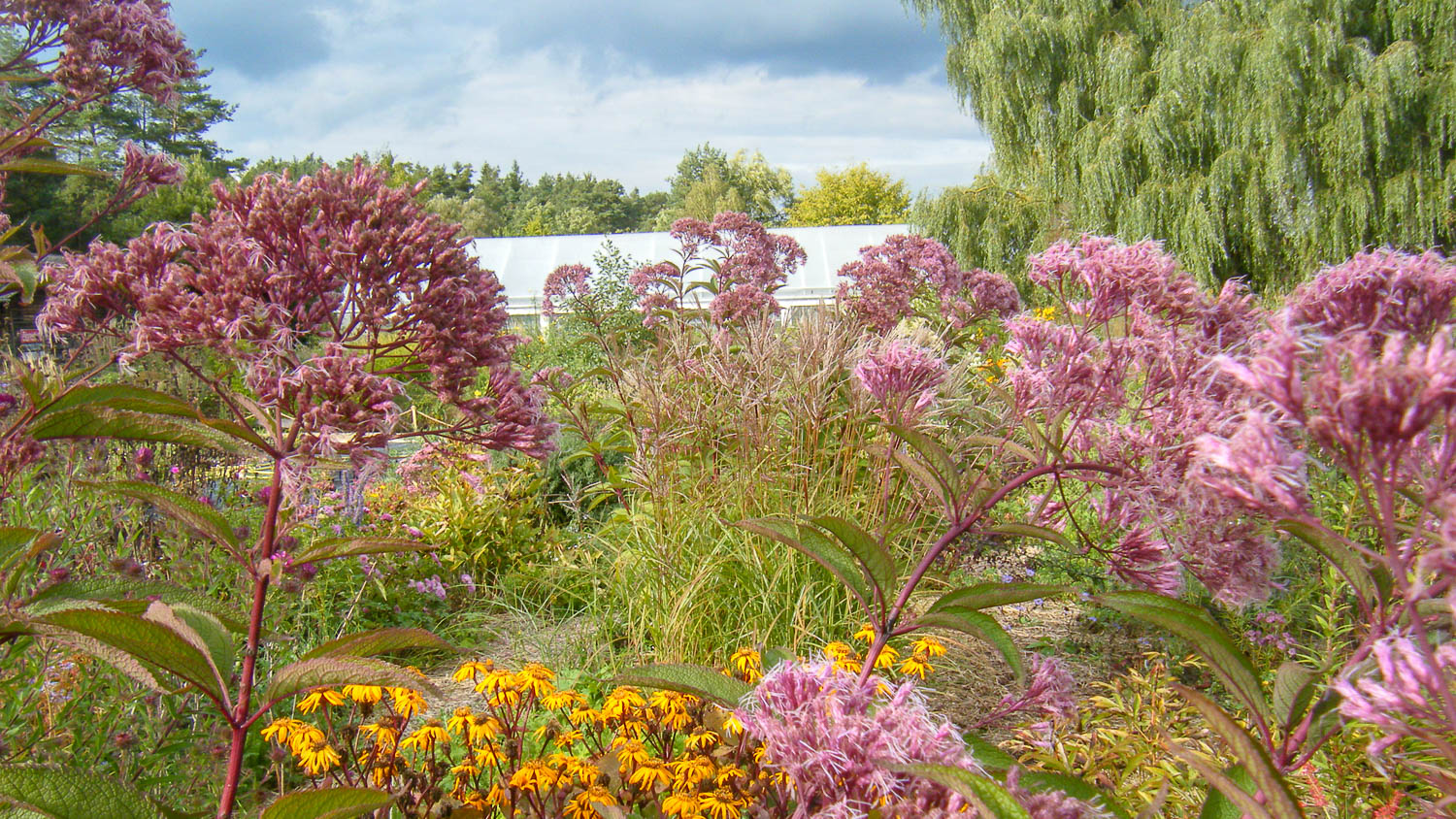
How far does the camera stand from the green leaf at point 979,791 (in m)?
0.66

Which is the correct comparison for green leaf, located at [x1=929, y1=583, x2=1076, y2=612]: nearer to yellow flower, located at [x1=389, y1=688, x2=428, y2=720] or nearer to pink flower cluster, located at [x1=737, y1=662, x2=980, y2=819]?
pink flower cluster, located at [x1=737, y1=662, x2=980, y2=819]

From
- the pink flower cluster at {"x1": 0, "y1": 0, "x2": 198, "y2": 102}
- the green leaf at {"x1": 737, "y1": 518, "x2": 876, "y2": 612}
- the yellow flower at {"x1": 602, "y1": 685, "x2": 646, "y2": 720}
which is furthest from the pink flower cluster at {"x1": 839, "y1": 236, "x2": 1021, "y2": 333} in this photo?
the green leaf at {"x1": 737, "y1": 518, "x2": 876, "y2": 612}

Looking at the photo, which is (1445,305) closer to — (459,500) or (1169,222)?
(459,500)

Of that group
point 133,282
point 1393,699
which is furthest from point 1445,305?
point 133,282

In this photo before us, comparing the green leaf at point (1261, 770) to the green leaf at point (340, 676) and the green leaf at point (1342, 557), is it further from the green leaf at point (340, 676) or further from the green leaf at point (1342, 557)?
the green leaf at point (340, 676)

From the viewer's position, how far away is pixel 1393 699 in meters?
0.62

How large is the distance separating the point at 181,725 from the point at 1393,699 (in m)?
2.91

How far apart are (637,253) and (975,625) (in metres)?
21.0

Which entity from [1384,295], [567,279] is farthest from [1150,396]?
[567,279]

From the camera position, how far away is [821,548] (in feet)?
4.34

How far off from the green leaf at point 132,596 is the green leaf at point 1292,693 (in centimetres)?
129

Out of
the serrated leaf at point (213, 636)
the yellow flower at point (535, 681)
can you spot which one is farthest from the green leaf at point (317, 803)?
the yellow flower at point (535, 681)

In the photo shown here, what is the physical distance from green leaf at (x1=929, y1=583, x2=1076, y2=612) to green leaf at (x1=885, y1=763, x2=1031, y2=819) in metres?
0.61

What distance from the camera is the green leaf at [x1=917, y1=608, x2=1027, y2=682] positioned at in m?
1.25
